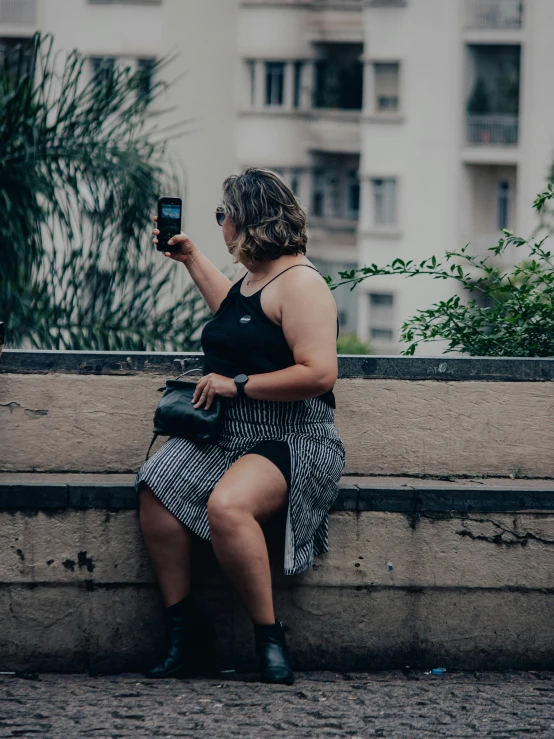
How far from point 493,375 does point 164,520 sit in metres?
1.35

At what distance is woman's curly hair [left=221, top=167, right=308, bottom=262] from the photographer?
168 inches

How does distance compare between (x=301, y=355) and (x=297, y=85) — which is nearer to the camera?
(x=301, y=355)

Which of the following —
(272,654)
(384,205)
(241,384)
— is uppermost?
(384,205)

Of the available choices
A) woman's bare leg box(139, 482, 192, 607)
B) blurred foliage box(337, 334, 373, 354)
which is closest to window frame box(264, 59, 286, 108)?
blurred foliage box(337, 334, 373, 354)

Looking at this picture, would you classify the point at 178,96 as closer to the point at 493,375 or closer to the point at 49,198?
the point at 49,198

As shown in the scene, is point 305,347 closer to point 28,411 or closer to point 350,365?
point 350,365

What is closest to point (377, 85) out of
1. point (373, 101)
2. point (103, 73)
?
point (373, 101)

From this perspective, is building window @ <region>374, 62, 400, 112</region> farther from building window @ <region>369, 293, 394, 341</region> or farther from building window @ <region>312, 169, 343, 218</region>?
building window @ <region>369, 293, 394, 341</region>

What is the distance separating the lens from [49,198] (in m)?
8.20

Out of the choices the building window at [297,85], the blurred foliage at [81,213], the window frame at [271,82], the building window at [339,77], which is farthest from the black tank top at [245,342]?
the building window at [339,77]

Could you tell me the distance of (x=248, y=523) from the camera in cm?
403

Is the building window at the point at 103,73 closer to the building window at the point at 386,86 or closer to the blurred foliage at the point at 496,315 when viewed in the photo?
the blurred foliage at the point at 496,315

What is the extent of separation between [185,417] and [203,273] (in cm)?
65

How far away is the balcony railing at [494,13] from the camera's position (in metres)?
29.0
